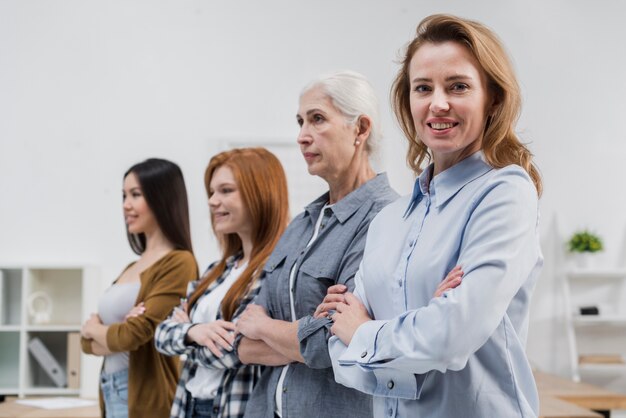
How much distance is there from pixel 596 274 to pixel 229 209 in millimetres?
3954

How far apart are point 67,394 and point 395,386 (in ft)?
14.3

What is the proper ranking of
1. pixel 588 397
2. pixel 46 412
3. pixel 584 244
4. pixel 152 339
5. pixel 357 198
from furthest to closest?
pixel 584 244 < pixel 588 397 < pixel 46 412 < pixel 152 339 < pixel 357 198

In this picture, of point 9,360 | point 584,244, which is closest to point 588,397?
point 584,244

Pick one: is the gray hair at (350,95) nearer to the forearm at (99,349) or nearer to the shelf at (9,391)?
the forearm at (99,349)

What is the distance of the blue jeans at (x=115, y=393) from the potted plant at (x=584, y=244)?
3.74 m

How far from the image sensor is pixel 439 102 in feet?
4.29

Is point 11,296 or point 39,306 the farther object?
point 11,296

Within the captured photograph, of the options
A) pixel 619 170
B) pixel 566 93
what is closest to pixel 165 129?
pixel 566 93

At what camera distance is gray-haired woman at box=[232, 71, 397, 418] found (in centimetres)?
178

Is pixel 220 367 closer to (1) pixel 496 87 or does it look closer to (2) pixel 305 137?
(2) pixel 305 137

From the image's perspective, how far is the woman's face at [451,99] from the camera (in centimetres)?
131

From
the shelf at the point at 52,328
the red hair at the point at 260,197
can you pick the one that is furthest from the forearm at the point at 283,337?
the shelf at the point at 52,328

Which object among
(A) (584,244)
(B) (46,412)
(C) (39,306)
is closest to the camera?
(B) (46,412)

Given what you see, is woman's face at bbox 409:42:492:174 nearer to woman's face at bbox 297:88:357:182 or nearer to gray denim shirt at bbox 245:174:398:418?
gray denim shirt at bbox 245:174:398:418
